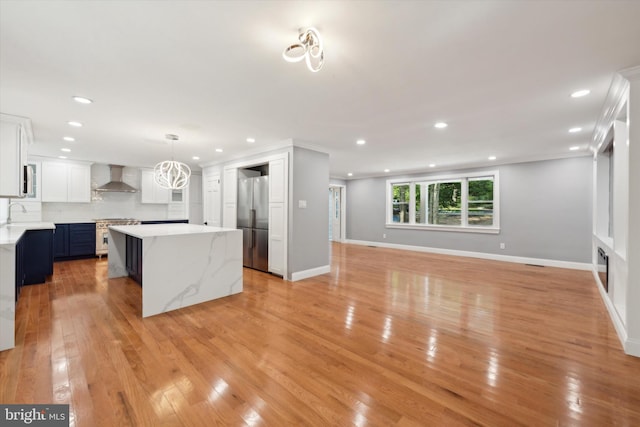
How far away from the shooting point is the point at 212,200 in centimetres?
671

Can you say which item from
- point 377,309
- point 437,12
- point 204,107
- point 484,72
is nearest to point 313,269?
point 377,309

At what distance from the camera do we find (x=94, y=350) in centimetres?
230

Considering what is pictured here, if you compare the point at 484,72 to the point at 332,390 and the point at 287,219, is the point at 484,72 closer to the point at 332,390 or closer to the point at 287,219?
the point at 332,390

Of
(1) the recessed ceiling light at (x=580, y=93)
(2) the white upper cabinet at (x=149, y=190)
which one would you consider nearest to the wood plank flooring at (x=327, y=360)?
(1) the recessed ceiling light at (x=580, y=93)

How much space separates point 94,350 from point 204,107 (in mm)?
2564

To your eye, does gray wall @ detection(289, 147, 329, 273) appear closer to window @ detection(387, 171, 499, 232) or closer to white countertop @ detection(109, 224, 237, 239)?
white countertop @ detection(109, 224, 237, 239)

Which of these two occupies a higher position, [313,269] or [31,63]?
[31,63]

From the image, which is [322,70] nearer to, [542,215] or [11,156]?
[11,156]

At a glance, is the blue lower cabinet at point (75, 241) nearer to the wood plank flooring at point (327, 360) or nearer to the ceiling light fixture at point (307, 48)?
the wood plank flooring at point (327, 360)

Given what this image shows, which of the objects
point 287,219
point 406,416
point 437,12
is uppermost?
point 437,12

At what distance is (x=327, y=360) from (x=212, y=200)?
546 centimetres

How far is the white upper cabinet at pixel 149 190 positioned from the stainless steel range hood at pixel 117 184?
0.85 feet

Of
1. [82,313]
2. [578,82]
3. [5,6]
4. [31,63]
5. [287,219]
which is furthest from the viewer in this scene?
[287,219]

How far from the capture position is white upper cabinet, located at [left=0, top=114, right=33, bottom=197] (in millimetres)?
3373
